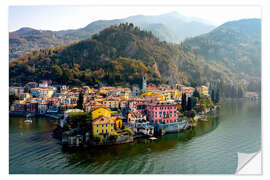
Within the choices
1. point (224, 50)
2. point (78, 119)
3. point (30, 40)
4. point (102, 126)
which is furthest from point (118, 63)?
point (224, 50)

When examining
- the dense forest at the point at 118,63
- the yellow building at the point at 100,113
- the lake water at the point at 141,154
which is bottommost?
the lake water at the point at 141,154

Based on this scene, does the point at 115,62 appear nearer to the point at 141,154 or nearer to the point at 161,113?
the point at 161,113

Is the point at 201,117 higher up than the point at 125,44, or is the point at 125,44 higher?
the point at 125,44

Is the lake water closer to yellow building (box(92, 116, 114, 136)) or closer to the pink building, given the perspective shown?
yellow building (box(92, 116, 114, 136))

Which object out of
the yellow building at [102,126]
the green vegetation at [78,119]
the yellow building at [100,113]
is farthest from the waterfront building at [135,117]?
the green vegetation at [78,119]

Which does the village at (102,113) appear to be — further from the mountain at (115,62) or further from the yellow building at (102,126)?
the mountain at (115,62)

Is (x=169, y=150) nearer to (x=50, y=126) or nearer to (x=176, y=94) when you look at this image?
(x=50, y=126)
